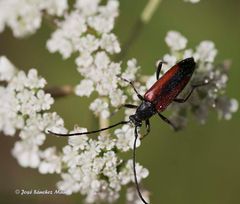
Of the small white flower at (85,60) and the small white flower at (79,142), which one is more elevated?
the small white flower at (85,60)

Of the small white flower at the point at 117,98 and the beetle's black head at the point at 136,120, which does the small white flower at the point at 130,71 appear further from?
the beetle's black head at the point at 136,120

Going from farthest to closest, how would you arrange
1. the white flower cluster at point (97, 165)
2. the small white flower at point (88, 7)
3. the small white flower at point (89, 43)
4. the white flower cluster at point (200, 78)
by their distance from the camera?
the small white flower at point (88, 7), the white flower cluster at point (200, 78), the small white flower at point (89, 43), the white flower cluster at point (97, 165)

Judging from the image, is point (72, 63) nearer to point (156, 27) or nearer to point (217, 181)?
point (156, 27)

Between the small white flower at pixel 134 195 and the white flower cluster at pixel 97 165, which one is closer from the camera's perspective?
the white flower cluster at pixel 97 165

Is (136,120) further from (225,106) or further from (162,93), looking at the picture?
(225,106)

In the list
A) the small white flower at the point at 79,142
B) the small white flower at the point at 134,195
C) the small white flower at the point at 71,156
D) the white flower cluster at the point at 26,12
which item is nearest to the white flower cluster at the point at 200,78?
the small white flower at the point at 134,195

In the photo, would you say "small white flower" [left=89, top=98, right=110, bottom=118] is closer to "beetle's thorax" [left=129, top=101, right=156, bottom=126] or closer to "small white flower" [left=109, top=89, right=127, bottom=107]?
"small white flower" [left=109, top=89, right=127, bottom=107]
